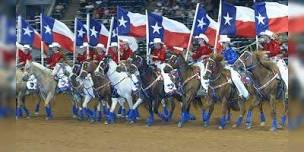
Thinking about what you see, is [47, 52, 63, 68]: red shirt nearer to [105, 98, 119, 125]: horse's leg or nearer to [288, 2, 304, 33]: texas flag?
[105, 98, 119, 125]: horse's leg

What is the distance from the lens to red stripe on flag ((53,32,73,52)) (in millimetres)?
17094

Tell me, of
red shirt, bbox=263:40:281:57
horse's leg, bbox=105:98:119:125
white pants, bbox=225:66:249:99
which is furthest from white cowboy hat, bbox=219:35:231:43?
horse's leg, bbox=105:98:119:125

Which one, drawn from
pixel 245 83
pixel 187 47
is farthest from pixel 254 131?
pixel 187 47

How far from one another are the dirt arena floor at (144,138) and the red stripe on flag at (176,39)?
2494mm

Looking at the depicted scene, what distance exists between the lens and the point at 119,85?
13.9 metres

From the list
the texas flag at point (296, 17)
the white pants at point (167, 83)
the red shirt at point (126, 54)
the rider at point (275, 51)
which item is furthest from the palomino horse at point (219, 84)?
the texas flag at point (296, 17)

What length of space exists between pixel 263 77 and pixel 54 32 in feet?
24.9

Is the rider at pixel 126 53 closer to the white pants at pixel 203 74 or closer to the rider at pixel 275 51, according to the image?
the white pants at pixel 203 74

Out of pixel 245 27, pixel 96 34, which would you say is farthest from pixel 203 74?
pixel 96 34

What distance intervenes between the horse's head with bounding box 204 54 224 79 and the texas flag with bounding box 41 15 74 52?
6.35 metres

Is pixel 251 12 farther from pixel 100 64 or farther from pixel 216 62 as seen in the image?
pixel 100 64

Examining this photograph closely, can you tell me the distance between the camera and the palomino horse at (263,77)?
1192 cm

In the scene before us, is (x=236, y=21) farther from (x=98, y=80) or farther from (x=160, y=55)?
(x=98, y=80)

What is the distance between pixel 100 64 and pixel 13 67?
12368 mm
